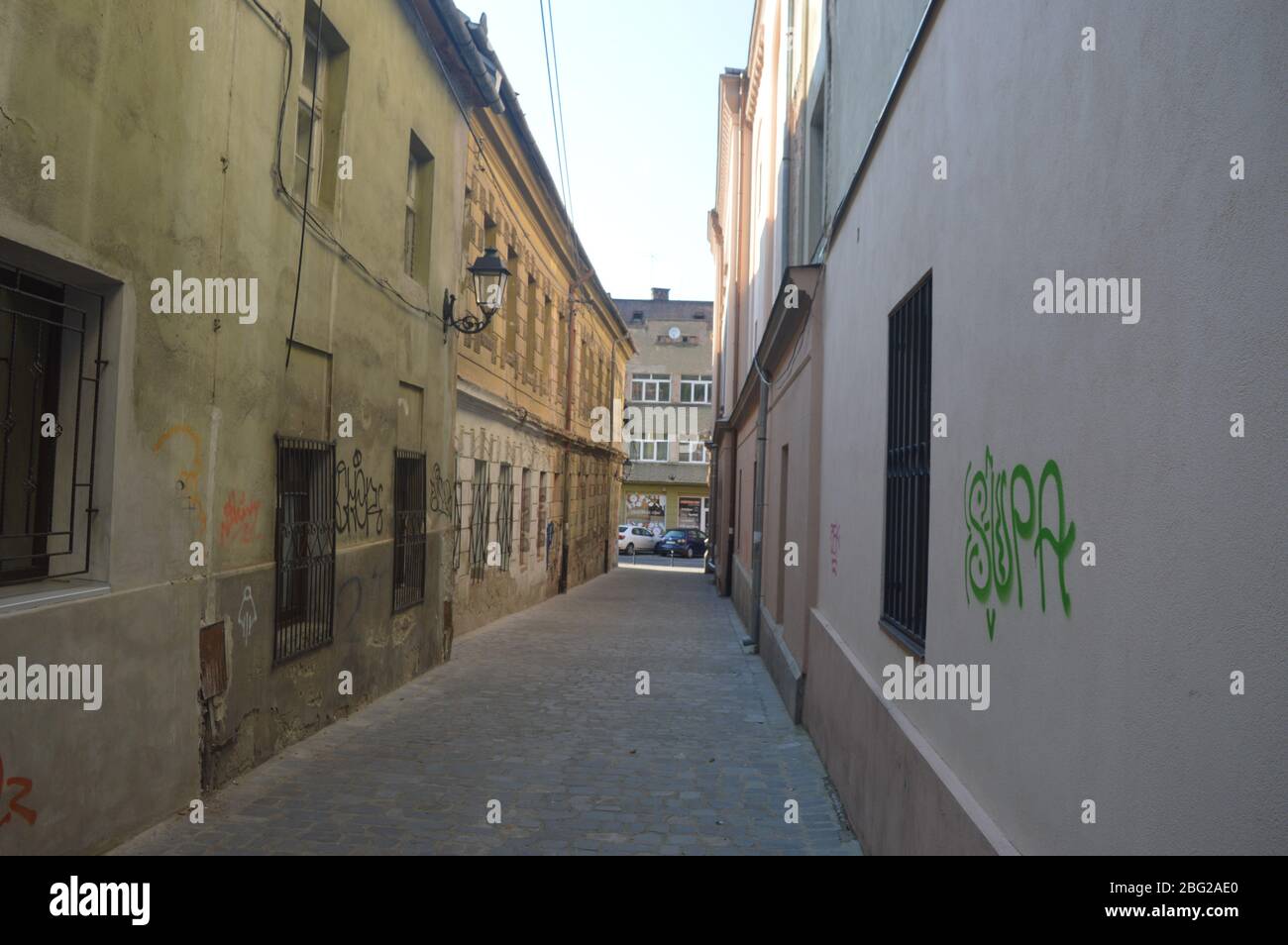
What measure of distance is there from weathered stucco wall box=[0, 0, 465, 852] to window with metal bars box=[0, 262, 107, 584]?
102 millimetres

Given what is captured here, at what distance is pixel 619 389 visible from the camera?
3638cm

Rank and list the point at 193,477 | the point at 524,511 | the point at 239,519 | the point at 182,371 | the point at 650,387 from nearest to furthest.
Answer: the point at 182,371, the point at 193,477, the point at 239,519, the point at 524,511, the point at 650,387

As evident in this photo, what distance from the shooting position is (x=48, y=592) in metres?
4.59

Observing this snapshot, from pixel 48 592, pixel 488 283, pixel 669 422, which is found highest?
pixel 669 422

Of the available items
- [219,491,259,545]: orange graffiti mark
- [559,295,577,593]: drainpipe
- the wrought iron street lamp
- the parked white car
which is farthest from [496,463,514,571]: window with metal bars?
the parked white car

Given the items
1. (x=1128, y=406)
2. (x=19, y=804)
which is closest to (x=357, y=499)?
(x=19, y=804)

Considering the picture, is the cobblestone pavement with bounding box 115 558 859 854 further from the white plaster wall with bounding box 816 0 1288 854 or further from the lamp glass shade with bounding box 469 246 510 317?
the lamp glass shade with bounding box 469 246 510 317

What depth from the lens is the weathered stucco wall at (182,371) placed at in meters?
4.48

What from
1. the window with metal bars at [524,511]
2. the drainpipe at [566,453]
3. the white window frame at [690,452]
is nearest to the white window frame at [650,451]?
the white window frame at [690,452]

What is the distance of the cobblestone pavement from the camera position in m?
5.49

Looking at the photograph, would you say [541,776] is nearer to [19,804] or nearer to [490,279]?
[19,804]

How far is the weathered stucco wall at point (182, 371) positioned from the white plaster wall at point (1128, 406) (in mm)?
3897

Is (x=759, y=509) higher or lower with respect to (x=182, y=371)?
lower

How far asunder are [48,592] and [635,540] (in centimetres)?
4246
